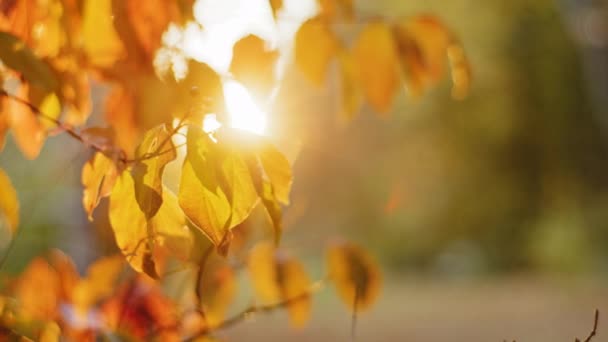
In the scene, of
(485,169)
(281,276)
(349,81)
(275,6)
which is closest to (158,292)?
(281,276)

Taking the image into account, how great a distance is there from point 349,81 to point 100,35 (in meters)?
0.40

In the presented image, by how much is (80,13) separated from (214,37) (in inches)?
9.1

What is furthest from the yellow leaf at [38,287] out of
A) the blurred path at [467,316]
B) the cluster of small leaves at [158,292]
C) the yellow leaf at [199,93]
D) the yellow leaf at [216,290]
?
the blurred path at [467,316]

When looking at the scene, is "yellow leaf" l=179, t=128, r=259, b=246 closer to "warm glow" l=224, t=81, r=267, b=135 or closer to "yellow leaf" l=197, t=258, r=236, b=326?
"warm glow" l=224, t=81, r=267, b=135

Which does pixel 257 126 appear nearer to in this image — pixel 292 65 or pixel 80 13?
pixel 80 13

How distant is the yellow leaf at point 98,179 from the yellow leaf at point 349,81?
0.50 m

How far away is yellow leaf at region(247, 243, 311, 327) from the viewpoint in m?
1.42

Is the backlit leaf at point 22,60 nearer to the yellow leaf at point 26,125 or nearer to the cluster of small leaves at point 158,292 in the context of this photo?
the yellow leaf at point 26,125

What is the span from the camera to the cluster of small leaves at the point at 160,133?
2.24ft

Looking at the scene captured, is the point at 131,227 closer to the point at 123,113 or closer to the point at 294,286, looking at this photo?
the point at 123,113

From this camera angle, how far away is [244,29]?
3.60 ft

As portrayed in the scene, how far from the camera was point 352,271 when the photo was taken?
126 centimetres

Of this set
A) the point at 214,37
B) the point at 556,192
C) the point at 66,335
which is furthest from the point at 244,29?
the point at 556,192

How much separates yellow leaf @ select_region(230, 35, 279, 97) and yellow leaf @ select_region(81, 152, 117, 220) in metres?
0.21
